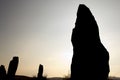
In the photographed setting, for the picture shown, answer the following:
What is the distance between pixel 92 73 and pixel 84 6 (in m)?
4.99

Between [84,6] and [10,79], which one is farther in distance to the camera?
[10,79]

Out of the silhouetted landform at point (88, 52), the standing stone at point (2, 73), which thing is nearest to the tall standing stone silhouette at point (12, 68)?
the standing stone at point (2, 73)

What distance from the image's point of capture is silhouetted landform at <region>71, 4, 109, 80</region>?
14.9m

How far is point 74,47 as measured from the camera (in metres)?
16.0

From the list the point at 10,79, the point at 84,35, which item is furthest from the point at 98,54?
the point at 10,79

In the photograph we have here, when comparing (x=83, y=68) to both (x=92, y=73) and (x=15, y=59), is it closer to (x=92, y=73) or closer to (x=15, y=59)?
(x=92, y=73)

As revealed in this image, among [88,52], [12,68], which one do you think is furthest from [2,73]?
[88,52]

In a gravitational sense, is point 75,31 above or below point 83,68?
above

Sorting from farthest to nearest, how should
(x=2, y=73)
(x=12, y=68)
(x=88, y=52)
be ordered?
1. (x=2, y=73)
2. (x=12, y=68)
3. (x=88, y=52)

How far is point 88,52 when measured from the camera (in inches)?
603

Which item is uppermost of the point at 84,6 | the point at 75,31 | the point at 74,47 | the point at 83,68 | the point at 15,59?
the point at 84,6

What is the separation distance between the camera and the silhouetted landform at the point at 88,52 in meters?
14.9

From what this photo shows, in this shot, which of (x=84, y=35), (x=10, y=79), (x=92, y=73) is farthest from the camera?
(x=10, y=79)

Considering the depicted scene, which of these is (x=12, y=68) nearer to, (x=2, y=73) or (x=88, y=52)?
(x=2, y=73)
